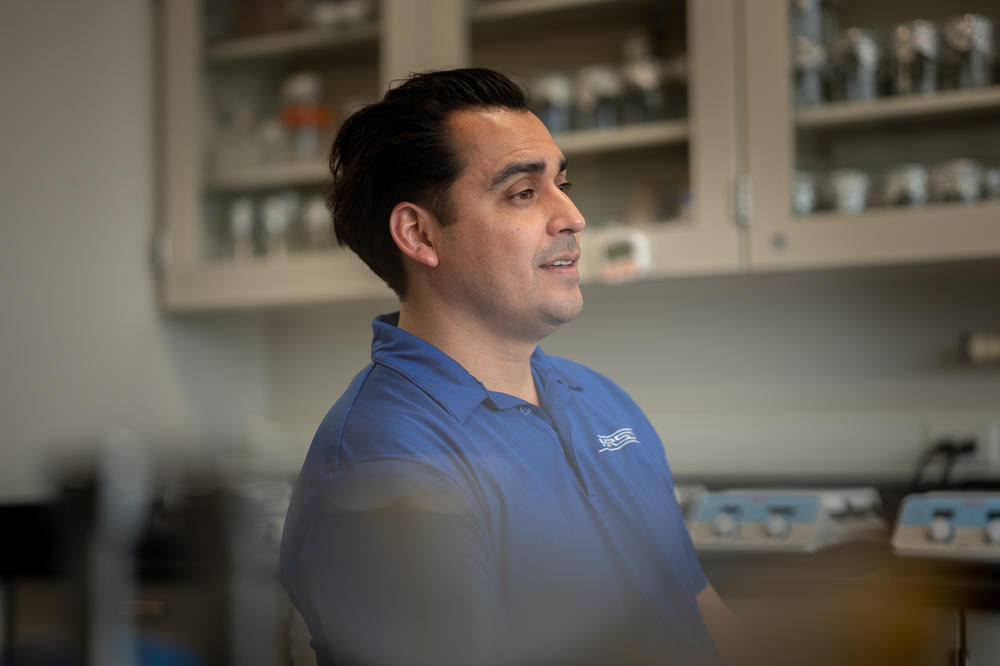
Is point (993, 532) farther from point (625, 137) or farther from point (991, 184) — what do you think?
point (625, 137)

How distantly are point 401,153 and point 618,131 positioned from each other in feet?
3.36

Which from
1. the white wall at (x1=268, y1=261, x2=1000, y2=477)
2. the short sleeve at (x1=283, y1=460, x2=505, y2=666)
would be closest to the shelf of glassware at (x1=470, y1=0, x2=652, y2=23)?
the white wall at (x1=268, y1=261, x2=1000, y2=477)

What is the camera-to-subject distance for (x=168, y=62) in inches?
88.1

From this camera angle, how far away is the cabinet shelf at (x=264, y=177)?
2.20 m

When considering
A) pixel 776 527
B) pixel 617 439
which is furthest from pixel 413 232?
pixel 776 527

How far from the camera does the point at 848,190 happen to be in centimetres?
174

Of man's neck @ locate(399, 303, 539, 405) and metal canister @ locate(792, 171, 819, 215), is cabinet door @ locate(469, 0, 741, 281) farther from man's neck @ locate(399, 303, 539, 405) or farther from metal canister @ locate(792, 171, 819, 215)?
man's neck @ locate(399, 303, 539, 405)

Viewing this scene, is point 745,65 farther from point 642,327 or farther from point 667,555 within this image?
point 667,555

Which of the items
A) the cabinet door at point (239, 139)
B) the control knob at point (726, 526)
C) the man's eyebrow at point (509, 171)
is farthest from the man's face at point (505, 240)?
the cabinet door at point (239, 139)

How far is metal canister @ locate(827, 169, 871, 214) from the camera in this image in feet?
5.68

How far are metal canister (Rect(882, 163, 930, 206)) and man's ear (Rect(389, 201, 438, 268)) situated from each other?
1.05 meters

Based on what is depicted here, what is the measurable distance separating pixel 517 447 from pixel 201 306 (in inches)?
57.5

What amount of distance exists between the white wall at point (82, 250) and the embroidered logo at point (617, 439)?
93cm

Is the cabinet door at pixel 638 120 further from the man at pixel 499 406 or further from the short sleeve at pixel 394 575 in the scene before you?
the short sleeve at pixel 394 575
